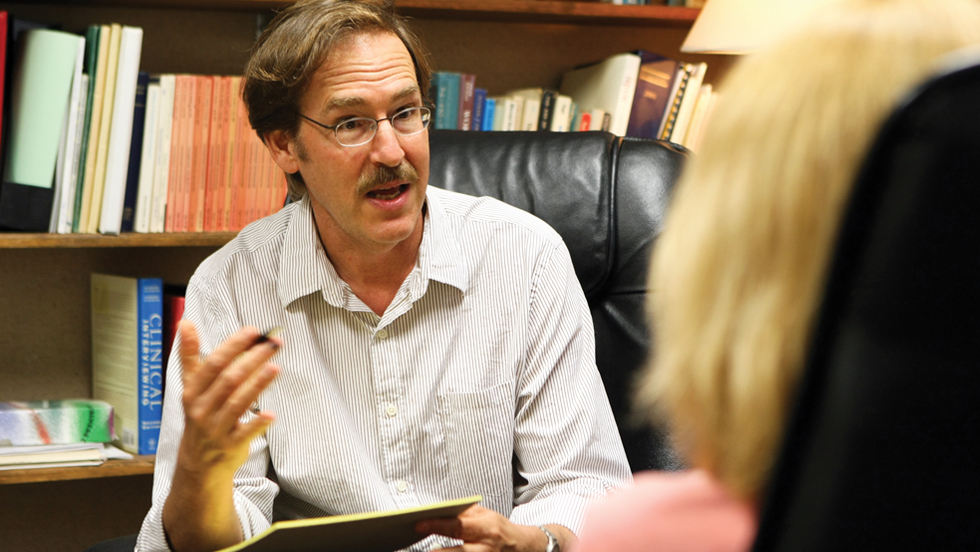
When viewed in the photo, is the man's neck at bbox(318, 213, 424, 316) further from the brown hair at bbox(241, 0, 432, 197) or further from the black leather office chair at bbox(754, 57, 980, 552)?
the black leather office chair at bbox(754, 57, 980, 552)

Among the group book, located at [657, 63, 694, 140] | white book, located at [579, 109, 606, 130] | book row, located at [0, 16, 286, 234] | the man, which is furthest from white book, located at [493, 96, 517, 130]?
the man

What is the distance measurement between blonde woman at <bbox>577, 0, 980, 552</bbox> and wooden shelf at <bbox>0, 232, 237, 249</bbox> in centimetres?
146

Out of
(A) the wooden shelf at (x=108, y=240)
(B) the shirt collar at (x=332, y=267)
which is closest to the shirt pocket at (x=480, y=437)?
(B) the shirt collar at (x=332, y=267)

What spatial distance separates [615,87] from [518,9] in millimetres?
286

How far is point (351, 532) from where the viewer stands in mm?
852

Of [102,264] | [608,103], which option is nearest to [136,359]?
[102,264]

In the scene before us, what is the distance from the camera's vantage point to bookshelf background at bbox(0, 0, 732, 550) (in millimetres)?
1815

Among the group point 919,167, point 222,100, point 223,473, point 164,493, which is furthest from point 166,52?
point 919,167

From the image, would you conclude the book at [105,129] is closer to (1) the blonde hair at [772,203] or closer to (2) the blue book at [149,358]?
(2) the blue book at [149,358]

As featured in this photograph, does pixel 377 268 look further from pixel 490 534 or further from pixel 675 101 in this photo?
pixel 675 101

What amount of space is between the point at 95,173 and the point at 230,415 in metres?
0.98

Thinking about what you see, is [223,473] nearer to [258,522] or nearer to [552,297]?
[258,522]

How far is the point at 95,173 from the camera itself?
5.25 feet

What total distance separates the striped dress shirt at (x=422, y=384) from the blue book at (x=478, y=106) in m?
0.67
